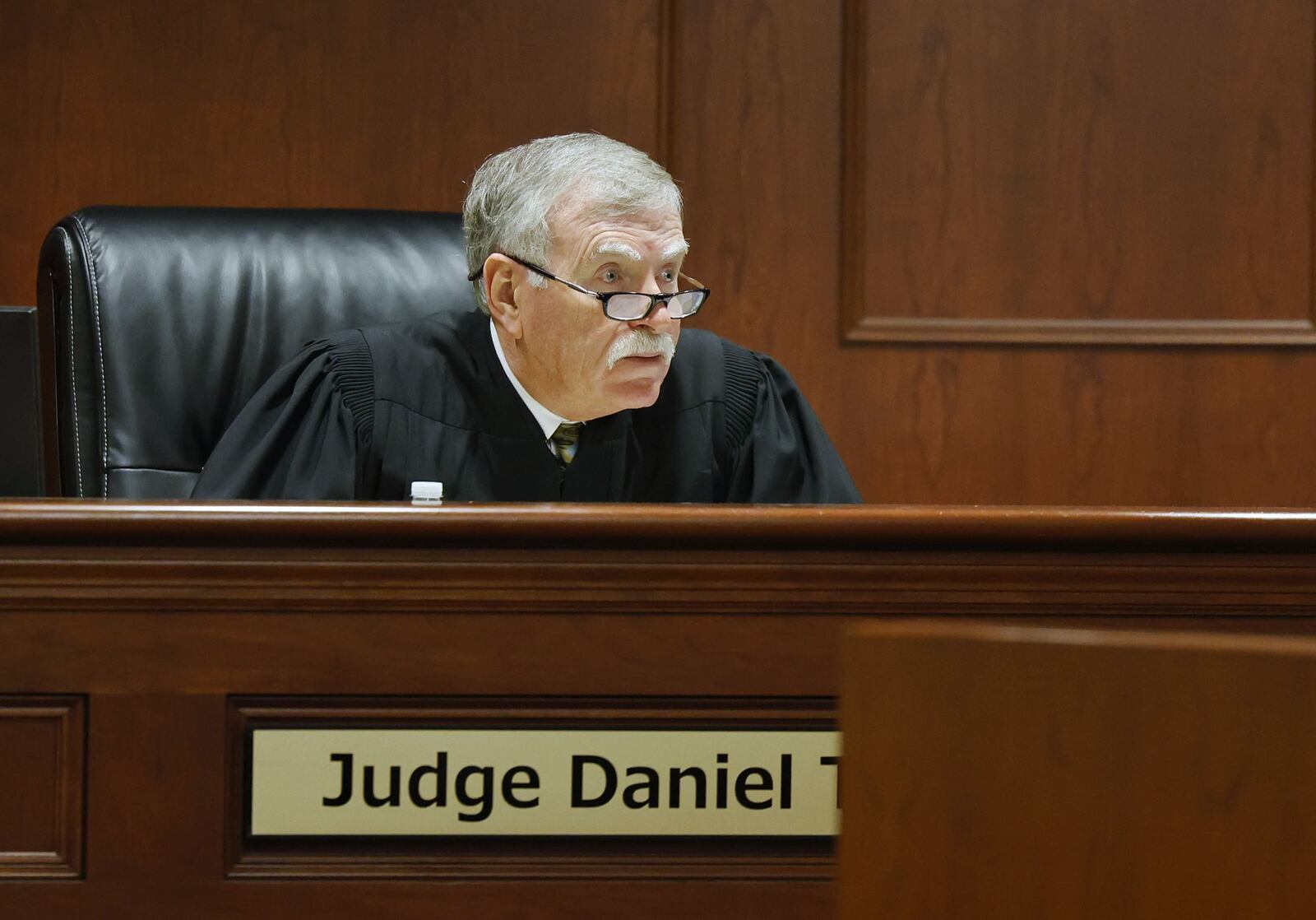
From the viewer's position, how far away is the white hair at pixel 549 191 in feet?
5.96

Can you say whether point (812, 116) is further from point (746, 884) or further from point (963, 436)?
point (746, 884)

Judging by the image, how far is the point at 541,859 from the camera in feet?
3.29

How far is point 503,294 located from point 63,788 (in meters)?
1.00

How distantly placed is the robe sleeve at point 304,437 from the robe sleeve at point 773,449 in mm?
489

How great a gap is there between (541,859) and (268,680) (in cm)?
23

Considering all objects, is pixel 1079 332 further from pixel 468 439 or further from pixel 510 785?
pixel 510 785

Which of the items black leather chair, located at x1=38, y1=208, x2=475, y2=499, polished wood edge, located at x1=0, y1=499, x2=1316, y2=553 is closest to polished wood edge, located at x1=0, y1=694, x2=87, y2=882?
polished wood edge, located at x1=0, y1=499, x2=1316, y2=553

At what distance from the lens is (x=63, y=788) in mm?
988

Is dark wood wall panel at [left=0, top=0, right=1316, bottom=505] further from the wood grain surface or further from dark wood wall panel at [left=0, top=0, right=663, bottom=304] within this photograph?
the wood grain surface

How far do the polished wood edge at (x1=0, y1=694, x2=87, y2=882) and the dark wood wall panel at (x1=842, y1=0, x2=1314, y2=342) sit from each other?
1.78m

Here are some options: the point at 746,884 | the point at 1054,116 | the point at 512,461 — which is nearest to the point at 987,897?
the point at 746,884

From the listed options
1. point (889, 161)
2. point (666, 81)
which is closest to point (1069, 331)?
point (889, 161)

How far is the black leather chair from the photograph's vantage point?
6.18 feet

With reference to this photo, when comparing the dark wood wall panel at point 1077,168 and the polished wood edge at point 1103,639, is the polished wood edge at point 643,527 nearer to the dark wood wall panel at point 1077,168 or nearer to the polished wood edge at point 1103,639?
the polished wood edge at point 1103,639
